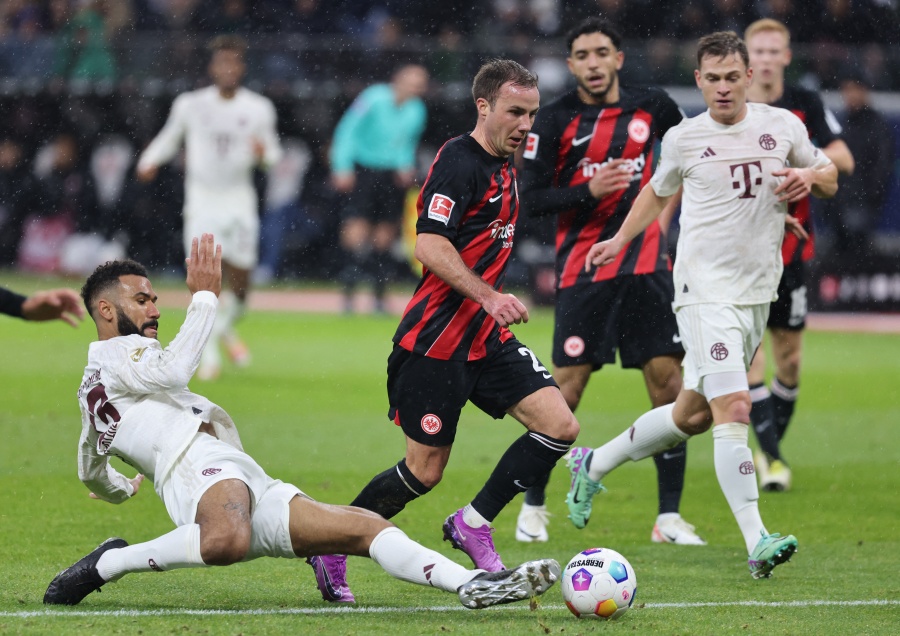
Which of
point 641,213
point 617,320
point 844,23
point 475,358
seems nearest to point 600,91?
point 641,213

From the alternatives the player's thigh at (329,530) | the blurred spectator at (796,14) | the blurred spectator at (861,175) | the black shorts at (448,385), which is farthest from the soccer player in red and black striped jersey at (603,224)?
the blurred spectator at (796,14)

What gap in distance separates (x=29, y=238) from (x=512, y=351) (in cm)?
1704

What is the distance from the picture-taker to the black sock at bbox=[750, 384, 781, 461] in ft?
27.7

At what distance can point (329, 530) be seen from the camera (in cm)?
501

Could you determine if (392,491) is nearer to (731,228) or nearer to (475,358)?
(475,358)

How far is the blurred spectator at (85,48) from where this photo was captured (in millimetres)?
20922

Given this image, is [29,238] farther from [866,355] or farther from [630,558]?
[630,558]

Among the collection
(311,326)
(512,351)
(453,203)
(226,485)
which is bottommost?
(311,326)

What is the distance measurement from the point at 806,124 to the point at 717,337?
2.43 m

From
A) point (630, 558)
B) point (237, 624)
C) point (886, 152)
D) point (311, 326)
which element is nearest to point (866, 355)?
point (886, 152)

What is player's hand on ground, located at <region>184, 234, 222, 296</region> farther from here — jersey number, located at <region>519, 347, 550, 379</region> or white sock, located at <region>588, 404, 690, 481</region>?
white sock, located at <region>588, 404, 690, 481</region>

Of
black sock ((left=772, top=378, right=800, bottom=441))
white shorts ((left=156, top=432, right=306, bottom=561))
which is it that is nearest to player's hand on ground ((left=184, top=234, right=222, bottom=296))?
white shorts ((left=156, top=432, right=306, bottom=561))

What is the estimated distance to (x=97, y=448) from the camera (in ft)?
17.4

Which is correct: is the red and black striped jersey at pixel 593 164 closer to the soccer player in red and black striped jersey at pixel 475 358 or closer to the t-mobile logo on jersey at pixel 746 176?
the t-mobile logo on jersey at pixel 746 176
